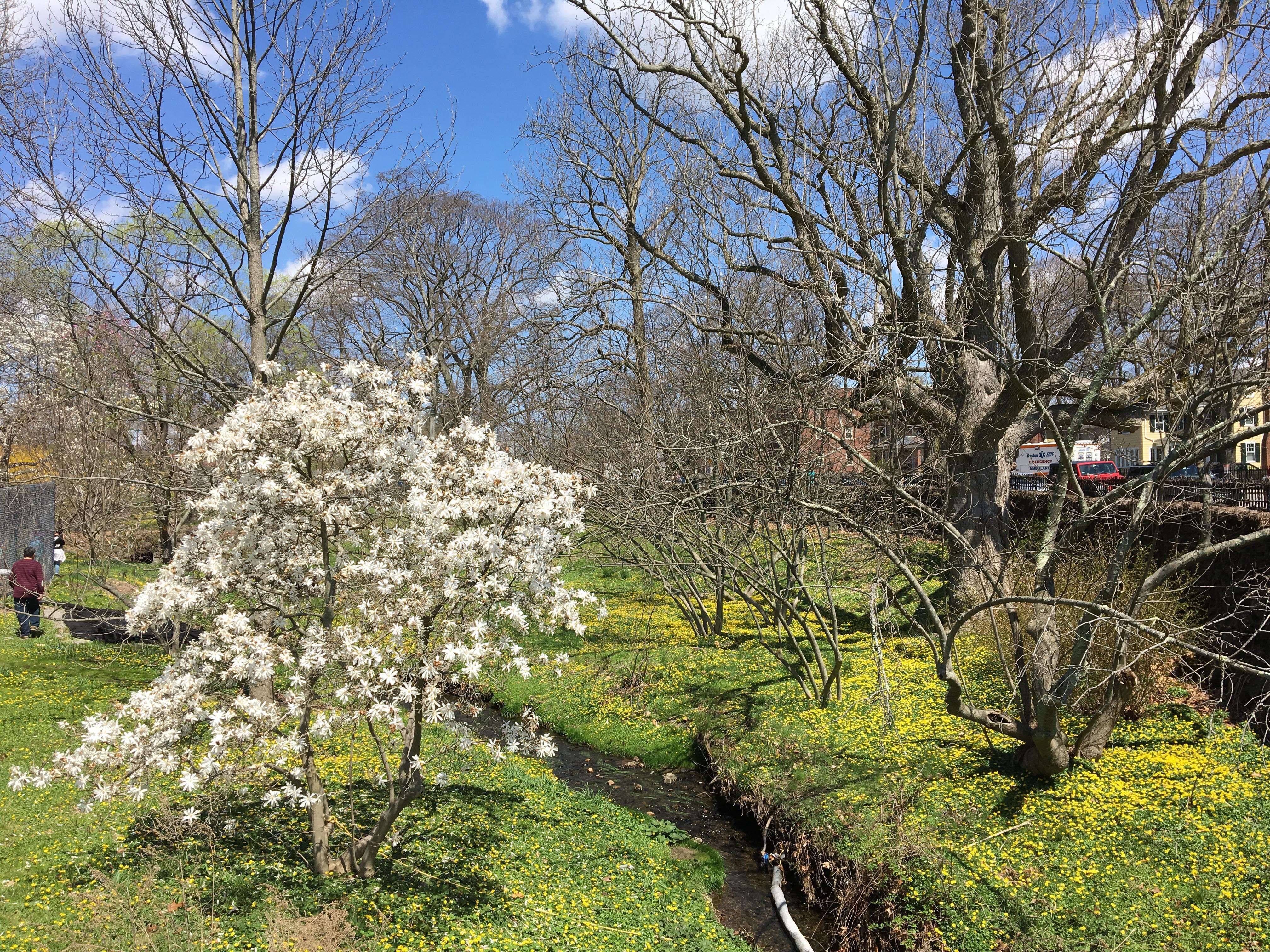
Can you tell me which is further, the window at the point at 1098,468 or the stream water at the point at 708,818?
the window at the point at 1098,468

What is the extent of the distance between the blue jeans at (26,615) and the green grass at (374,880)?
5.70 m

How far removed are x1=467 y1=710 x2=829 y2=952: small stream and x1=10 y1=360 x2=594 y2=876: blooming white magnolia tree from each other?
2.25 metres

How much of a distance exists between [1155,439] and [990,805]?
43.4m

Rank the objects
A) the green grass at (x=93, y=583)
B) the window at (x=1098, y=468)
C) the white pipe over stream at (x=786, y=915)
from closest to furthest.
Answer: the white pipe over stream at (x=786, y=915) < the green grass at (x=93, y=583) < the window at (x=1098, y=468)

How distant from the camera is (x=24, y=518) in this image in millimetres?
19188

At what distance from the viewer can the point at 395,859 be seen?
7246 mm

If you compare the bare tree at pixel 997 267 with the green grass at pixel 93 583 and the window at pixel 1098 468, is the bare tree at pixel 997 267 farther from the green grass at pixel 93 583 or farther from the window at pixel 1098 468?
the window at pixel 1098 468

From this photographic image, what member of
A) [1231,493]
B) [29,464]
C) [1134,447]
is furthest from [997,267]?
[1134,447]

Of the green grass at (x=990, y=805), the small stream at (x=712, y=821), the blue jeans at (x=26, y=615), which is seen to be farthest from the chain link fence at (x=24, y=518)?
the green grass at (x=990, y=805)

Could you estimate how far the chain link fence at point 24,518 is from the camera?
18766 mm

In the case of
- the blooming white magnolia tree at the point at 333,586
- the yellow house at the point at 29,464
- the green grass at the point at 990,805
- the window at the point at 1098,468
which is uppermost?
the yellow house at the point at 29,464

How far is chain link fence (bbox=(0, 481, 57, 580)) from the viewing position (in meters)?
18.8

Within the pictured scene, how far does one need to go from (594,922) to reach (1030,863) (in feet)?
14.0

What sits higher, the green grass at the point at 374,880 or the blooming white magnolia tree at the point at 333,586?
the blooming white magnolia tree at the point at 333,586
